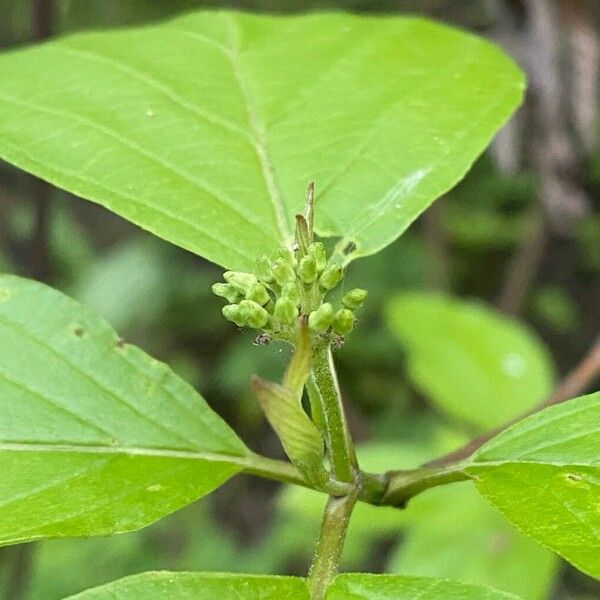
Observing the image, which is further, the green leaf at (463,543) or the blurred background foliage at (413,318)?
the blurred background foliage at (413,318)

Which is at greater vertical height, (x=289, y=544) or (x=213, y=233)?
(x=213, y=233)

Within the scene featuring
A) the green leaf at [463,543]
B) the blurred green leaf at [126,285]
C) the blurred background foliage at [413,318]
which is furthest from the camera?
the blurred green leaf at [126,285]

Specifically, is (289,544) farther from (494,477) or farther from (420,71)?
(494,477)

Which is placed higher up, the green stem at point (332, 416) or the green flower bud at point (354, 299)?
the green flower bud at point (354, 299)

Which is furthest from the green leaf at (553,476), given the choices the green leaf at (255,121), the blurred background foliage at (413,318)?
the blurred background foliage at (413,318)

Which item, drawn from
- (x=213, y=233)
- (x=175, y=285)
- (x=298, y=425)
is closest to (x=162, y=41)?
(x=213, y=233)

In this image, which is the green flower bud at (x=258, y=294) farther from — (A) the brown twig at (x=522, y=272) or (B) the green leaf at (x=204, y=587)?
(A) the brown twig at (x=522, y=272)

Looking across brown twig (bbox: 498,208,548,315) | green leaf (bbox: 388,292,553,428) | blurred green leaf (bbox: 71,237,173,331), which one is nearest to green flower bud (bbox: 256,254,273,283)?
green leaf (bbox: 388,292,553,428)
